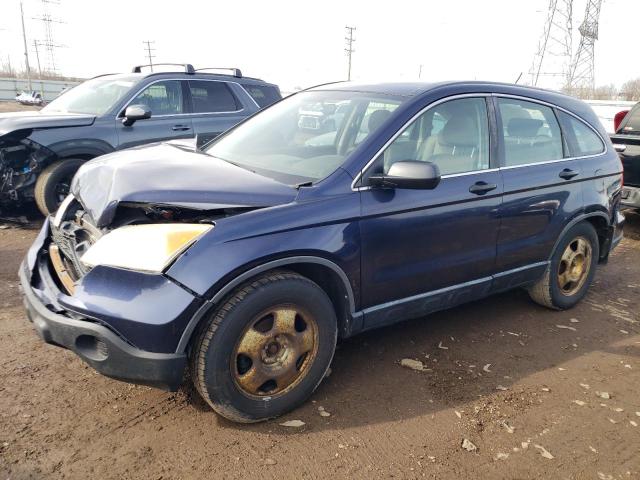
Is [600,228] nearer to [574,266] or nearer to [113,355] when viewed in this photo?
[574,266]

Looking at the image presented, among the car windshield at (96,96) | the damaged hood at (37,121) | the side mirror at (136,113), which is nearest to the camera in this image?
the damaged hood at (37,121)

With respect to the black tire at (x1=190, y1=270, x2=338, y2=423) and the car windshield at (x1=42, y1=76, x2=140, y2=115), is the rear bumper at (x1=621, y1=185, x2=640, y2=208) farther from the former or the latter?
the car windshield at (x1=42, y1=76, x2=140, y2=115)

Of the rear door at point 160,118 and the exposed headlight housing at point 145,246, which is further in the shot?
the rear door at point 160,118

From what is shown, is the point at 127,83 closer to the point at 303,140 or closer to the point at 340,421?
the point at 303,140

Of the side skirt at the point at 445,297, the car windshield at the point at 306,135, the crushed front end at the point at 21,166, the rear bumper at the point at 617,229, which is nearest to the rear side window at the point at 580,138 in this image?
the rear bumper at the point at 617,229

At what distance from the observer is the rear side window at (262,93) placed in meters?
7.97

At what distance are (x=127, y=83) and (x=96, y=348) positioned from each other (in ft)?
17.5

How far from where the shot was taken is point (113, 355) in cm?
239

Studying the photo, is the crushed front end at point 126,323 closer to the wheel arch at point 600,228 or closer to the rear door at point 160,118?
the wheel arch at point 600,228

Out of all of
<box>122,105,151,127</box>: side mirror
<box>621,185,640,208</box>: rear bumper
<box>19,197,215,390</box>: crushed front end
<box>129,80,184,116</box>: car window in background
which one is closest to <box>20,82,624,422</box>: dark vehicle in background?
<box>19,197,215,390</box>: crushed front end

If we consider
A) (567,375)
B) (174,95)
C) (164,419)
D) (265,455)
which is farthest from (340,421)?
(174,95)

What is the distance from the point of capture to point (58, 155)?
612 centimetres

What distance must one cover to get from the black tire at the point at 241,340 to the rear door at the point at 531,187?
1.59 metres

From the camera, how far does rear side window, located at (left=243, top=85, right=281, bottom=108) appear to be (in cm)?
797
